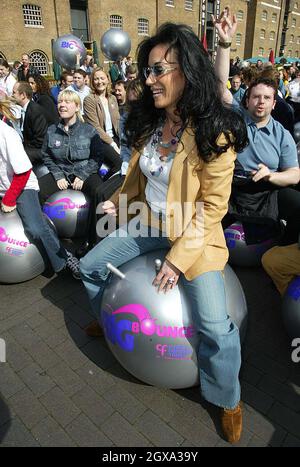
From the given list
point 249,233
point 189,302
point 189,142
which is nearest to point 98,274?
point 189,302

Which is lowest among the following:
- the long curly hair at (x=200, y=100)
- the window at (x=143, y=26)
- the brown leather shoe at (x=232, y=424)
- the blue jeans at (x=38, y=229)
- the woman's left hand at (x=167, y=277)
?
the brown leather shoe at (x=232, y=424)

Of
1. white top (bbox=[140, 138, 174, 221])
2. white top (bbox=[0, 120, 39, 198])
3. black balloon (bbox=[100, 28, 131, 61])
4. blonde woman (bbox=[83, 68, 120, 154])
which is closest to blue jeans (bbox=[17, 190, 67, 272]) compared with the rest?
white top (bbox=[0, 120, 39, 198])

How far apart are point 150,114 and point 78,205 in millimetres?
2385

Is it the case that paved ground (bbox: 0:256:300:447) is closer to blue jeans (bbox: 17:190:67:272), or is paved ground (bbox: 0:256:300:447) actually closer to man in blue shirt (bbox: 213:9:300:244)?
blue jeans (bbox: 17:190:67:272)

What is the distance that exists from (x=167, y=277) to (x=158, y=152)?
2.85 ft

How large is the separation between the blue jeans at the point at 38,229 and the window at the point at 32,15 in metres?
28.1

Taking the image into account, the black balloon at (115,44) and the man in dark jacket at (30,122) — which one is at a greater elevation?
the black balloon at (115,44)

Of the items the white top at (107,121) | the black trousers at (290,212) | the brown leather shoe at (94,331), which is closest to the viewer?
the brown leather shoe at (94,331)

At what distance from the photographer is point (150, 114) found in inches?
101

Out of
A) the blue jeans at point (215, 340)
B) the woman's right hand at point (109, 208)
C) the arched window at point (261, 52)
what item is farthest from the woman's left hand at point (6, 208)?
the arched window at point (261, 52)

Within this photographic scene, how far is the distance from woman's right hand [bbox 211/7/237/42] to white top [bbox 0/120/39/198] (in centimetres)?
212

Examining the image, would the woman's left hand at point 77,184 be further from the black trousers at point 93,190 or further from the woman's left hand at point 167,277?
the woman's left hand at point 167,277

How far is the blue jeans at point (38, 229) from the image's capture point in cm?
374

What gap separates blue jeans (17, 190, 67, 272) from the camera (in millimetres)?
3740
